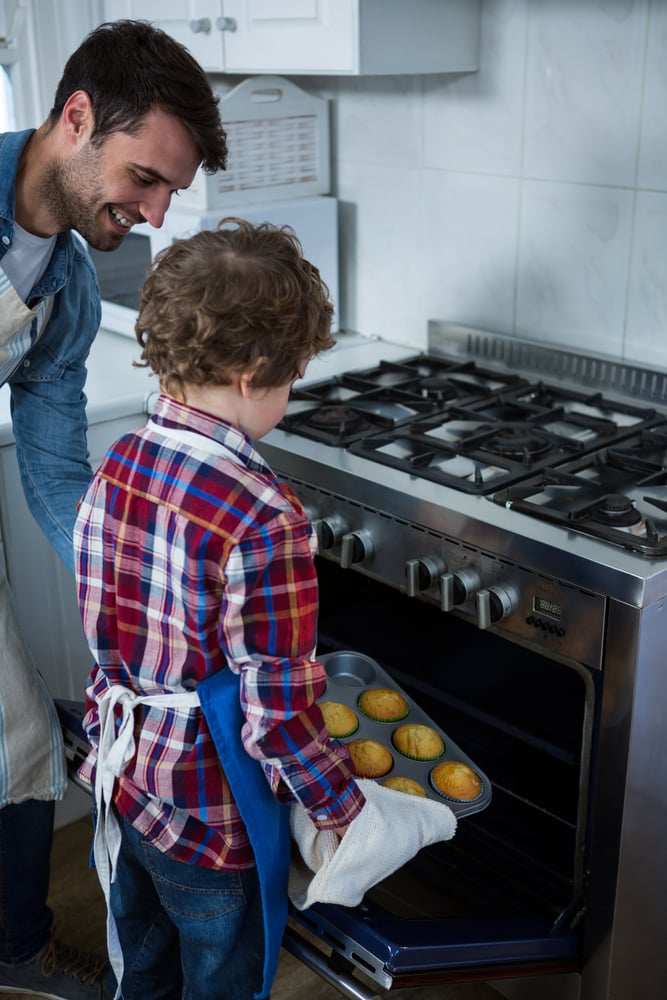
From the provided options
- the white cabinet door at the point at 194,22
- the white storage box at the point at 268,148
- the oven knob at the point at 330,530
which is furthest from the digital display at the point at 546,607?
the white cabinet door at the point at 194,22

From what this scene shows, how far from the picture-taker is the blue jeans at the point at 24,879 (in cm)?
162

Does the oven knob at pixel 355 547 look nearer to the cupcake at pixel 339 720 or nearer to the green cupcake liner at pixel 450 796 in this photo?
the cupcake at pixel 339 720

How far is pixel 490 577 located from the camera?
143cm

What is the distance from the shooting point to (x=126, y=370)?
2102 mm

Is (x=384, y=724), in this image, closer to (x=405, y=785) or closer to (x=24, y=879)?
(x=405, y=785)

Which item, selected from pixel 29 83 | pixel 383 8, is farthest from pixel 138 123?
pixel 29 83

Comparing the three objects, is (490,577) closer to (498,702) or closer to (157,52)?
(498,702)

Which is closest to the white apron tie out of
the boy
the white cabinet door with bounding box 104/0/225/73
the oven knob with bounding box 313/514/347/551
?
the boy

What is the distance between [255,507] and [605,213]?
1092 millimetres

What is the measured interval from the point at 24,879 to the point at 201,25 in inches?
59.1

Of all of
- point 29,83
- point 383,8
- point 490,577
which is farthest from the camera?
point 29,83

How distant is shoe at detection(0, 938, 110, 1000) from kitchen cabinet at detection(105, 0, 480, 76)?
4.90 ft

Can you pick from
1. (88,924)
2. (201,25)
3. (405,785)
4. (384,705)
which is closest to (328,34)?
(201,25)

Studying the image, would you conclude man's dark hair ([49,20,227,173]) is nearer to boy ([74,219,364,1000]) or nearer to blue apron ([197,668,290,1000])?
boy ([74,219,364,1000])
